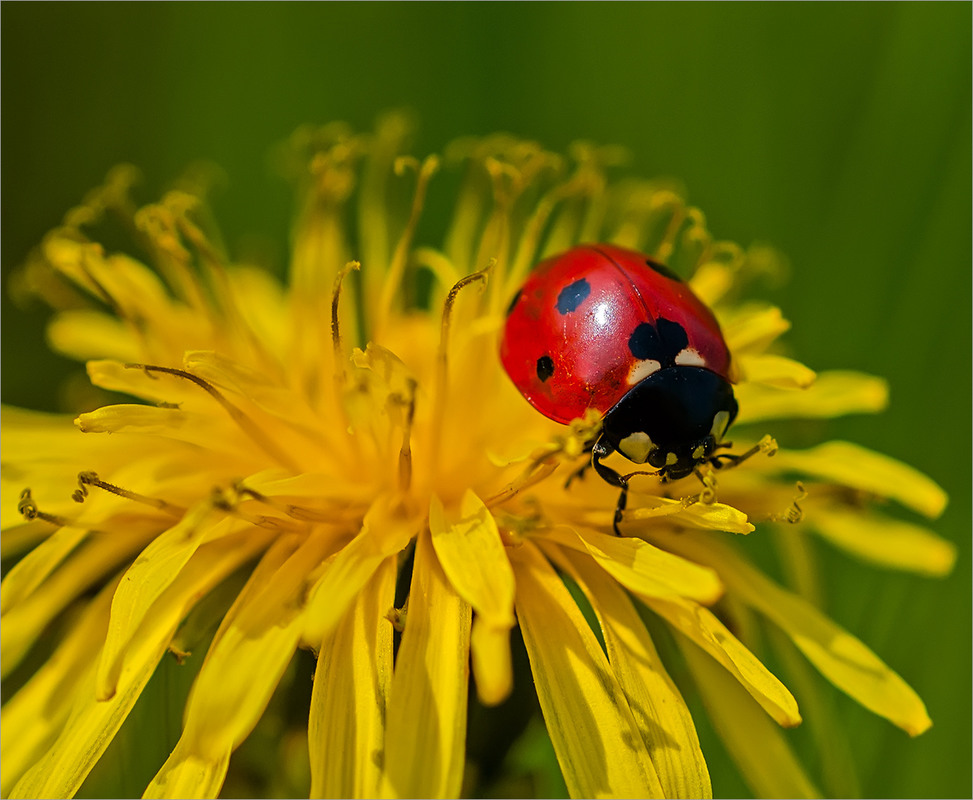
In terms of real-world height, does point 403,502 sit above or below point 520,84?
below

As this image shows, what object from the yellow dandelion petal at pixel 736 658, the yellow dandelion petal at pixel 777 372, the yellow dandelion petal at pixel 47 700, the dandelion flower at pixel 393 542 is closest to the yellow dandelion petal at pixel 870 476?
the dandelion flower at pixel 393 542

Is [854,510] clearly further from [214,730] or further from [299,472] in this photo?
[214,730]

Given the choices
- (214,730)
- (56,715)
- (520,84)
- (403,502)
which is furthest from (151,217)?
(520,84)

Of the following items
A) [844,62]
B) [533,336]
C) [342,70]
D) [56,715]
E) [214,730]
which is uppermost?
[844,62]

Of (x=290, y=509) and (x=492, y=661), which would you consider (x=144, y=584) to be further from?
(x=492, y=661)

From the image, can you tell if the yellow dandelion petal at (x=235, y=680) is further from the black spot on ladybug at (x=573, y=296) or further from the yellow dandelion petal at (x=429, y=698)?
the black spot on ladybug at (x=573, y=296)

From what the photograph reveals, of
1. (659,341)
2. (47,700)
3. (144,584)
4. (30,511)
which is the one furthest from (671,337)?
(47,700)
